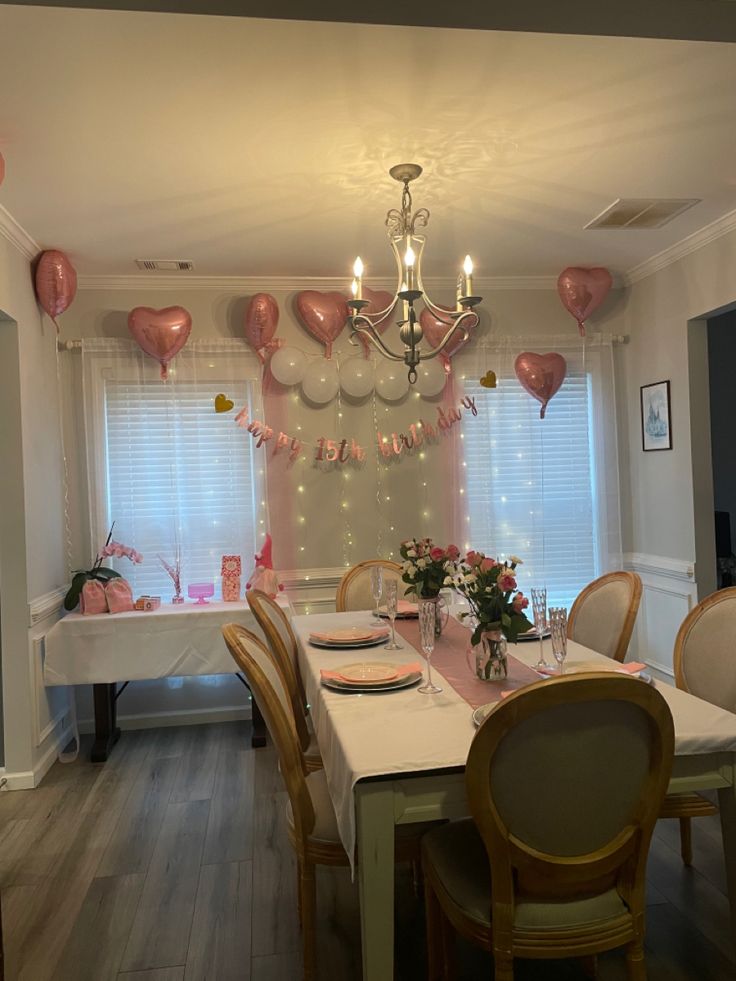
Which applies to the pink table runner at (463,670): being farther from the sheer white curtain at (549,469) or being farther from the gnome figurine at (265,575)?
the sheer white curtain at (549,469)

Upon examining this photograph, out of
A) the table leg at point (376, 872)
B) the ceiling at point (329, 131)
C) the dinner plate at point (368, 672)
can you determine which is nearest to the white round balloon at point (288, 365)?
the ceiling at point (329, 131)

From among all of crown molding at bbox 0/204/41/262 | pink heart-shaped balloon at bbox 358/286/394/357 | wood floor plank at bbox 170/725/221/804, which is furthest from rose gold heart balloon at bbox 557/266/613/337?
wood floor plank at bbox 170/725/221/804

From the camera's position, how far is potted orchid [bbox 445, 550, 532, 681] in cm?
208

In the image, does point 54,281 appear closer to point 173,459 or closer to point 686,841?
point 173,459

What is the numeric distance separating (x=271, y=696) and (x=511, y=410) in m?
2.98

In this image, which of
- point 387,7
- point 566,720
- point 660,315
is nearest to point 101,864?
point 566,720

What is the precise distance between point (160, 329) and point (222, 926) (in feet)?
9.37

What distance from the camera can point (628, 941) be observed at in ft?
5.13

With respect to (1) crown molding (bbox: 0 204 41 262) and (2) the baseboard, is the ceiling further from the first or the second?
(2) the baseboard

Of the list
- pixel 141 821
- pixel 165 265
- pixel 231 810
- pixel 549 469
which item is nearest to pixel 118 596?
pixel 141 821

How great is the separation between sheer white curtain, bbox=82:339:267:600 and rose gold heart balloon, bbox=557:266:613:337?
1815mm

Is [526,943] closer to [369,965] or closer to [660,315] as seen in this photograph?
[369,965]

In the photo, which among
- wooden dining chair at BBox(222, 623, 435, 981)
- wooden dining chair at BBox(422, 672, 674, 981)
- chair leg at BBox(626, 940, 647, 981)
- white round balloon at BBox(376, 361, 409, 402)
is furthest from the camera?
white round balloon at BBox(376, 361, 409, 402)

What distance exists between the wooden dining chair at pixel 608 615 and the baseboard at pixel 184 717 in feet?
7.12
